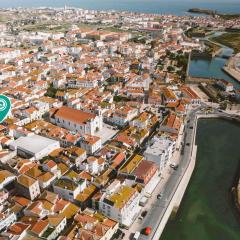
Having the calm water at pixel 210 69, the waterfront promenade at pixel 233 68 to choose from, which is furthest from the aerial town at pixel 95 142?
the calm water at pixel 210 69

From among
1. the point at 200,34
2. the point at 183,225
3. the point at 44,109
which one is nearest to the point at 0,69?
the point at 44,109

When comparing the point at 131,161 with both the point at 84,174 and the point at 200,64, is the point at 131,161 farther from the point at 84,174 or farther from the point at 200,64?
the point at 200,64

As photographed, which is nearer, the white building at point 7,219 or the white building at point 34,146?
the white building at point 7,219

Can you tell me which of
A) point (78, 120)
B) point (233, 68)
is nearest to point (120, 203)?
point (78, 120)

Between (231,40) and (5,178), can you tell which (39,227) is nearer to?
(5,178)

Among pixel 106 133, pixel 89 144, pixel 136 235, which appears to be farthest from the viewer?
pixel 106 133

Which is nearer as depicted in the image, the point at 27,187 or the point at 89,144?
the point at 27,187

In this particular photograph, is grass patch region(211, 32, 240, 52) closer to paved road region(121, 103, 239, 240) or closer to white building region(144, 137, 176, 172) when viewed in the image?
paved road region(121, 103, 239, 240)

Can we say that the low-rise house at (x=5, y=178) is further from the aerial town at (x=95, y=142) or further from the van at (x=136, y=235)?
the van at (x=136, y=235)
